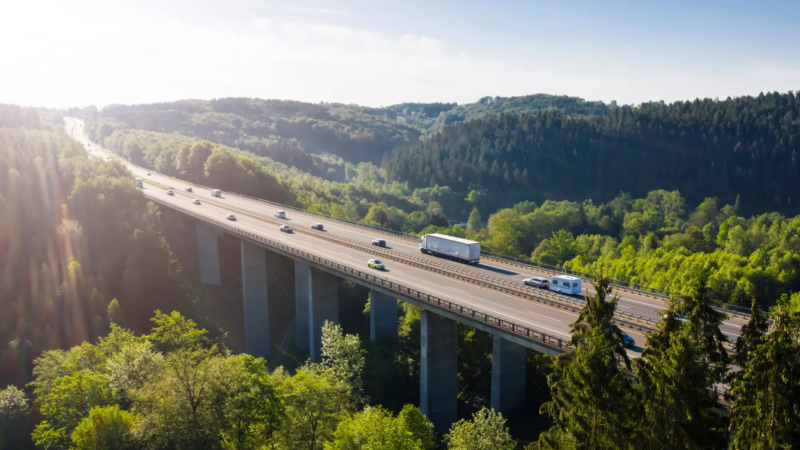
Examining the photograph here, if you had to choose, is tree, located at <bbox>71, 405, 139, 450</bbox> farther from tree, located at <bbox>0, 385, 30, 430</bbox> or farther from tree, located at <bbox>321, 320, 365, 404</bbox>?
tree, located at <bbox>0, 385, 30, 430</bbox>

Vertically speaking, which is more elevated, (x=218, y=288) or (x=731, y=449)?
(x=731, y=449)

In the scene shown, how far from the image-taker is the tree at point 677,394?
18.3 m

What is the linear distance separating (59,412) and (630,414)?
133 ft

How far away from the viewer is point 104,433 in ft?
107

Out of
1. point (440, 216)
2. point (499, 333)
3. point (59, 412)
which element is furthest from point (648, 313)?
point (440, 216)

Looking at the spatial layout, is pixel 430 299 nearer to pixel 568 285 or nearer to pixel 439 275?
pixel 439 275

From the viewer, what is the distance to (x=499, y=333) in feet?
121

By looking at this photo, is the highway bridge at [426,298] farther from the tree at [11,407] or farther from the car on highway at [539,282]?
the tree at [11,407]

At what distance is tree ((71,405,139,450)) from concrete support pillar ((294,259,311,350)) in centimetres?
3275

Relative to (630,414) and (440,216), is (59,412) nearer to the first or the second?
(630,414)

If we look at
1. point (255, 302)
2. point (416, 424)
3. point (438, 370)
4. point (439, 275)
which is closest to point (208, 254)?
point (255, 302)

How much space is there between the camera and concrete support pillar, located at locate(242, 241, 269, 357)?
239ft

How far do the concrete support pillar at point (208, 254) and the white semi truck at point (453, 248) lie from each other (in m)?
40.7

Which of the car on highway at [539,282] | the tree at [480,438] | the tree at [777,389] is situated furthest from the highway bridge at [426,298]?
the tree at [777,389]
